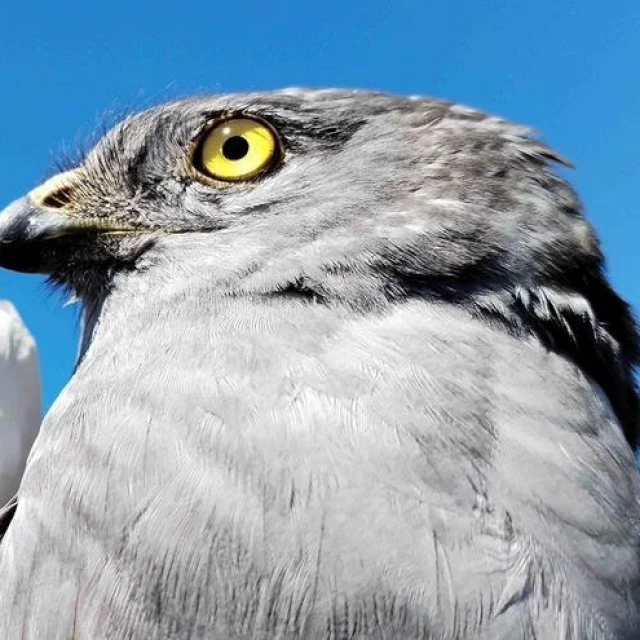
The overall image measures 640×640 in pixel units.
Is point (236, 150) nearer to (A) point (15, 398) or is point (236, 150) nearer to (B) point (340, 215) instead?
(B) point (340, 215)

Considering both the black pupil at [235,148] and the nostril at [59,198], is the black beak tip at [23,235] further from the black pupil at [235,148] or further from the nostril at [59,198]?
the black pupil at [235,148]

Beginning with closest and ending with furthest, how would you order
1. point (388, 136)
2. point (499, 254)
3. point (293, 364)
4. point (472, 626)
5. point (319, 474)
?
point (472, 626), point (319, 474), point (293, 364), point (499, 254), point (388, 136)

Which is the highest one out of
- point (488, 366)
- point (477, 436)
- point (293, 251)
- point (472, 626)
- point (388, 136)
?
point (388, 136)

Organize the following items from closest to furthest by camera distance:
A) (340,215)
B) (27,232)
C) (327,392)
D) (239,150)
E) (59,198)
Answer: (327,392) → (340,215) → (239,150) → (27,232) → (59,198)

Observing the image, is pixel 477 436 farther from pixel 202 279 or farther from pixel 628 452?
pixel 202 279

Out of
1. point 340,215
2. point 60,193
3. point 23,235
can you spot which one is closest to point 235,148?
point 340,215

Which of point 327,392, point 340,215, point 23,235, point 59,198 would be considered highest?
point 340,215

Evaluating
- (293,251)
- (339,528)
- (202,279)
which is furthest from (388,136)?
(339,528)

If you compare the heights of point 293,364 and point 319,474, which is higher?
point 293,364
